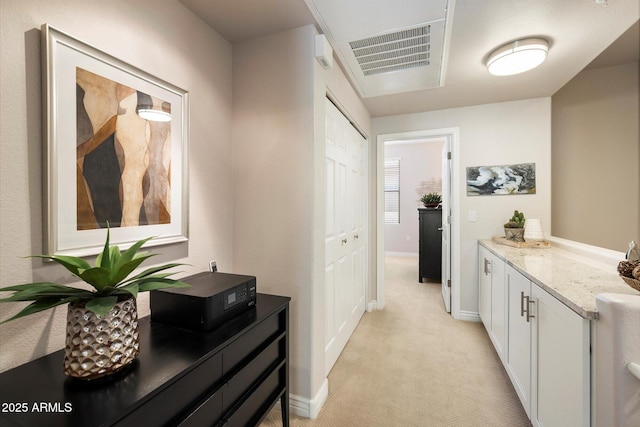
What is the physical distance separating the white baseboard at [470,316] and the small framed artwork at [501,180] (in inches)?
50.7

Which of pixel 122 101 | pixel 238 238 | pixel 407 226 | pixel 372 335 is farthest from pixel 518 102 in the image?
pixel 407 226

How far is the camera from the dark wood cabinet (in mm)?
4402

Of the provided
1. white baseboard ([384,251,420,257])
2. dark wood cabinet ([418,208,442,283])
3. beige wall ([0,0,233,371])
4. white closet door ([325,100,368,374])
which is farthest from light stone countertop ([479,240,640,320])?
white baseboard ([384,251,420,257])

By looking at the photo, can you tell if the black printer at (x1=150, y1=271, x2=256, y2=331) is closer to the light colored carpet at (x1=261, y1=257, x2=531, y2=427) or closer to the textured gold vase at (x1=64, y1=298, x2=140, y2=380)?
the textured gold vase at (x1=64, y1=298, x2=140, y2=380)

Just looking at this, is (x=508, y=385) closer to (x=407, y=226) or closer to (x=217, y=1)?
(x=217, y=1)

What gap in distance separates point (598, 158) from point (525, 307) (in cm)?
208

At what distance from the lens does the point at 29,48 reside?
0.91m

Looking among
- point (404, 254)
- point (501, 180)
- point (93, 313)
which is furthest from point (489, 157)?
point (404, 254)

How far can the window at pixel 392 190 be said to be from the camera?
22.1 ft

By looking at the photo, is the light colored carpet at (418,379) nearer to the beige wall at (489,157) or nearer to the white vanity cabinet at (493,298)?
the white vanity cabinet at (493,298)

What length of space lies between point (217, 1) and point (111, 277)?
1.40 metres

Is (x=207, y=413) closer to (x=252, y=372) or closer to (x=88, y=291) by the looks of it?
(x=252, y=372)

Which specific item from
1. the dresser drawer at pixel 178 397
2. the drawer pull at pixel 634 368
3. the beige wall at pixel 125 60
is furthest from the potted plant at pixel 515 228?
the dresser drawer at pixel 178 397

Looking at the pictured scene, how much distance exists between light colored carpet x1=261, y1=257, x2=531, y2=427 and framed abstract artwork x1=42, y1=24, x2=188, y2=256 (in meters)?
1.35
